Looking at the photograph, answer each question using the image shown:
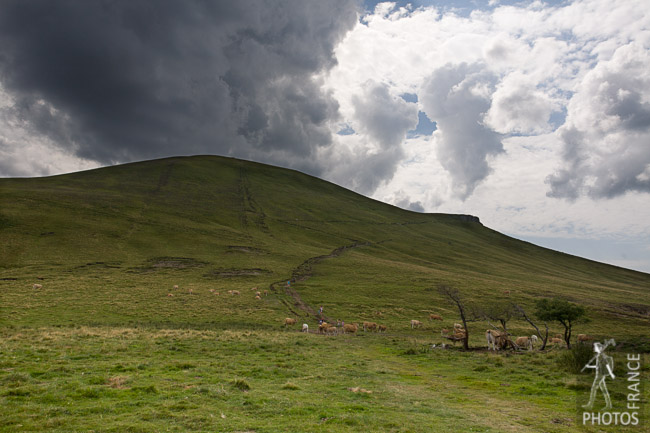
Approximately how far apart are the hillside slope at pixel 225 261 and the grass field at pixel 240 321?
1.69ft

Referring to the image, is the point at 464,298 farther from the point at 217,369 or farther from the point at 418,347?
the point at 217,369

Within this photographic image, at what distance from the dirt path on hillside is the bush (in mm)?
28138

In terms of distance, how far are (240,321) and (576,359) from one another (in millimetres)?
32444

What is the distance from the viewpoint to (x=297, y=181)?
19475 centimetres

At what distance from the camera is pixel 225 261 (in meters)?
72.3

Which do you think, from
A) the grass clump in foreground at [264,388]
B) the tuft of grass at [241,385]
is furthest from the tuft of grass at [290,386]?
the tuft of grass at [241,385]

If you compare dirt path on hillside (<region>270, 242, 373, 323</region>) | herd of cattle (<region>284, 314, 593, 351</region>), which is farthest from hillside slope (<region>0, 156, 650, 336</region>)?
herd of cattle (<region>284, 314, 593, 351</region>)

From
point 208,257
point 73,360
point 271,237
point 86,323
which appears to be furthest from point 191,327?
point 271,237

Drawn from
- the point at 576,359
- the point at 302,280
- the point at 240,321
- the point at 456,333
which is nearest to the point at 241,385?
the point at 576,359

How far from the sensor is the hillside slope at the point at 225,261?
151 feet

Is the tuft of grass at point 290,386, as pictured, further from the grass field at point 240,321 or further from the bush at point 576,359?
the bush at point 576,359

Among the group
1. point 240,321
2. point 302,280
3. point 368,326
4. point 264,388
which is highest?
point 302,280

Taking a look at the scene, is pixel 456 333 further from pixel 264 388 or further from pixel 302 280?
pixel 302 280

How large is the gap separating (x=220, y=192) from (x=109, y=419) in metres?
136
